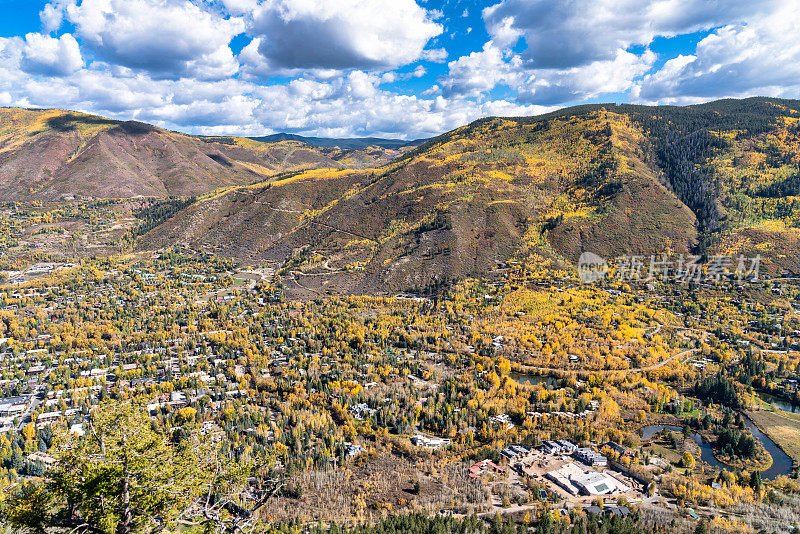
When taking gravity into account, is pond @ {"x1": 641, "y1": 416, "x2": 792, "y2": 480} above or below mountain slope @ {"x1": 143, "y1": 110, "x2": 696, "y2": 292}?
below


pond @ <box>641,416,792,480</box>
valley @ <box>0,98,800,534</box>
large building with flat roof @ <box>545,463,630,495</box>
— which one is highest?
valley @ <box>0,98,800,534</box>

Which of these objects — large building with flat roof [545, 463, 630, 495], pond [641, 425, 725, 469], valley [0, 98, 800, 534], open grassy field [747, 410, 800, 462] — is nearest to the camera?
valley [0, 98, 800, 534]

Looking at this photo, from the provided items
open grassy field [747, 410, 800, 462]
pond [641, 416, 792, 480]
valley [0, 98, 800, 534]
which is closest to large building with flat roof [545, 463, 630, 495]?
valley [0, 98, 800, 534]

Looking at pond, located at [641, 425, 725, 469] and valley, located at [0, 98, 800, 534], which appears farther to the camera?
pond, located at [641, 425, 725, 469]

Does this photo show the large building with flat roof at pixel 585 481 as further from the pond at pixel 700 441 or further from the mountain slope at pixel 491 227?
the mountain slope at pixel 491 227

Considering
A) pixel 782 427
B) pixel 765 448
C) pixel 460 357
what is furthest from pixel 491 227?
pixel 765 448

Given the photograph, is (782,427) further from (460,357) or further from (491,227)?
(491,227)

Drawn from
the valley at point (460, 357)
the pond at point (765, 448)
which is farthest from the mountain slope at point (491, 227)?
the pond at point (765, 448)

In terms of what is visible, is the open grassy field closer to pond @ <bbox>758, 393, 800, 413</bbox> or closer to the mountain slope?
pond @ <bbox>758, 393, 800, 413</bbox>
